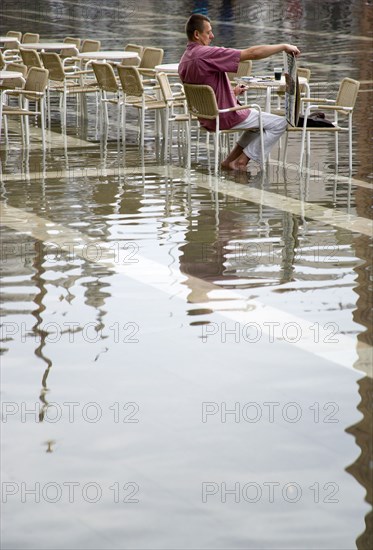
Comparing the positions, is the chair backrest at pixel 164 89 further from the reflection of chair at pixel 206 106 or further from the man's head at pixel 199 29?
the man's head at pixel 199 29

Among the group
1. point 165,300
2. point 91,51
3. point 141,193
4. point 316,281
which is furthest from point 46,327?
point 91,51

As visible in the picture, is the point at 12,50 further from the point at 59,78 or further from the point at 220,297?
the point at 220,297

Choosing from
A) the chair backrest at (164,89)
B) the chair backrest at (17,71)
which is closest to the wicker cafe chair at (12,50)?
the chair backrest at (17,71)

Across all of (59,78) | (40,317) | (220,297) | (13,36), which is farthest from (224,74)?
(13,36)

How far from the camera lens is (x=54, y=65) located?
13.9 meters

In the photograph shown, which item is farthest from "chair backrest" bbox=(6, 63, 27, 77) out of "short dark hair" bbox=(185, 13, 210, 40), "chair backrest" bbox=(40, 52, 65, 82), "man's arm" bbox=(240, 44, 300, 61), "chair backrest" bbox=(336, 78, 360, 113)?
"chair backrest" bbox=(336, 78, 360, 113)

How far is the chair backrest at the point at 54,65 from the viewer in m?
13.8

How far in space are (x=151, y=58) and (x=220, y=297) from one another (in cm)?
852

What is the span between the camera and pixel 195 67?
10.9 metres

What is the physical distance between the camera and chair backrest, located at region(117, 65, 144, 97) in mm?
12328

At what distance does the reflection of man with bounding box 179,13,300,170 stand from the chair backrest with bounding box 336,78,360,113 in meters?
0.56

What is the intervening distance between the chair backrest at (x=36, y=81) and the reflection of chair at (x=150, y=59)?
2.55 metres

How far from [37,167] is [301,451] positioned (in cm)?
723

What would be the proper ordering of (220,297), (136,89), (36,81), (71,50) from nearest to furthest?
(220,297)
(36,81)
(136,89)
(71,50)
